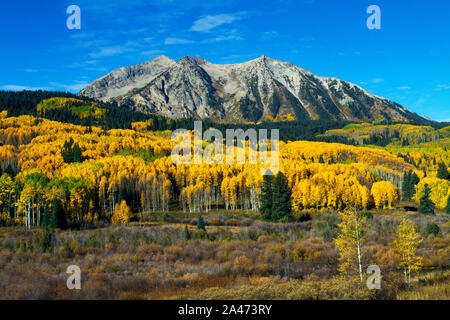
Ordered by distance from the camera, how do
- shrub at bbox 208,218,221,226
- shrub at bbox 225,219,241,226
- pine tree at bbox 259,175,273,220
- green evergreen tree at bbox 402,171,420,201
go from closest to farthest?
shrub at bbox 208,218,221,226 → shrub at bbox 225,219,241,226 → pine tree at bbox 259,175,273,220 → green evergreen tree at bbox 402,171,420,201

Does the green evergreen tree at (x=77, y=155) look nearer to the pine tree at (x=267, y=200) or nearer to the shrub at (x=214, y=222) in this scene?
the shrub at (x=214, y=222)

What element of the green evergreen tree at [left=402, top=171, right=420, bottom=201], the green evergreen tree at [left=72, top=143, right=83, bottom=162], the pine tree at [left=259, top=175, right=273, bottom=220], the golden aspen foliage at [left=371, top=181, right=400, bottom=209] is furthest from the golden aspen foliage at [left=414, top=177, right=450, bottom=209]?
the green evergreen tree at [left=72, top=143, right=83, bottom=162]

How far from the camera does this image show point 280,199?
78938mm

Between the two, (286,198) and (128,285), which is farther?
(286,198)

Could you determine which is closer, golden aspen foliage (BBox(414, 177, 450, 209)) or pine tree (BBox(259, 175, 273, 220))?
pine tree (BBox(259, 175, 273, 220))

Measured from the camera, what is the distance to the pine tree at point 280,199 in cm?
7850

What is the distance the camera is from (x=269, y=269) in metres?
33.3

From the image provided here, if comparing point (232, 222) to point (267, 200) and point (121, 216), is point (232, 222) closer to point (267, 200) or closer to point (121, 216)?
point (267, 200)

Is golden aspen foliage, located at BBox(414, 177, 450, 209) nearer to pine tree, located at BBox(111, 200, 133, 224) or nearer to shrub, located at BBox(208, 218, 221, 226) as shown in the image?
shrub, located at BBox(208, 218, 221, 226)

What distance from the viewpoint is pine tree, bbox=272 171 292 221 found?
3091 inches
